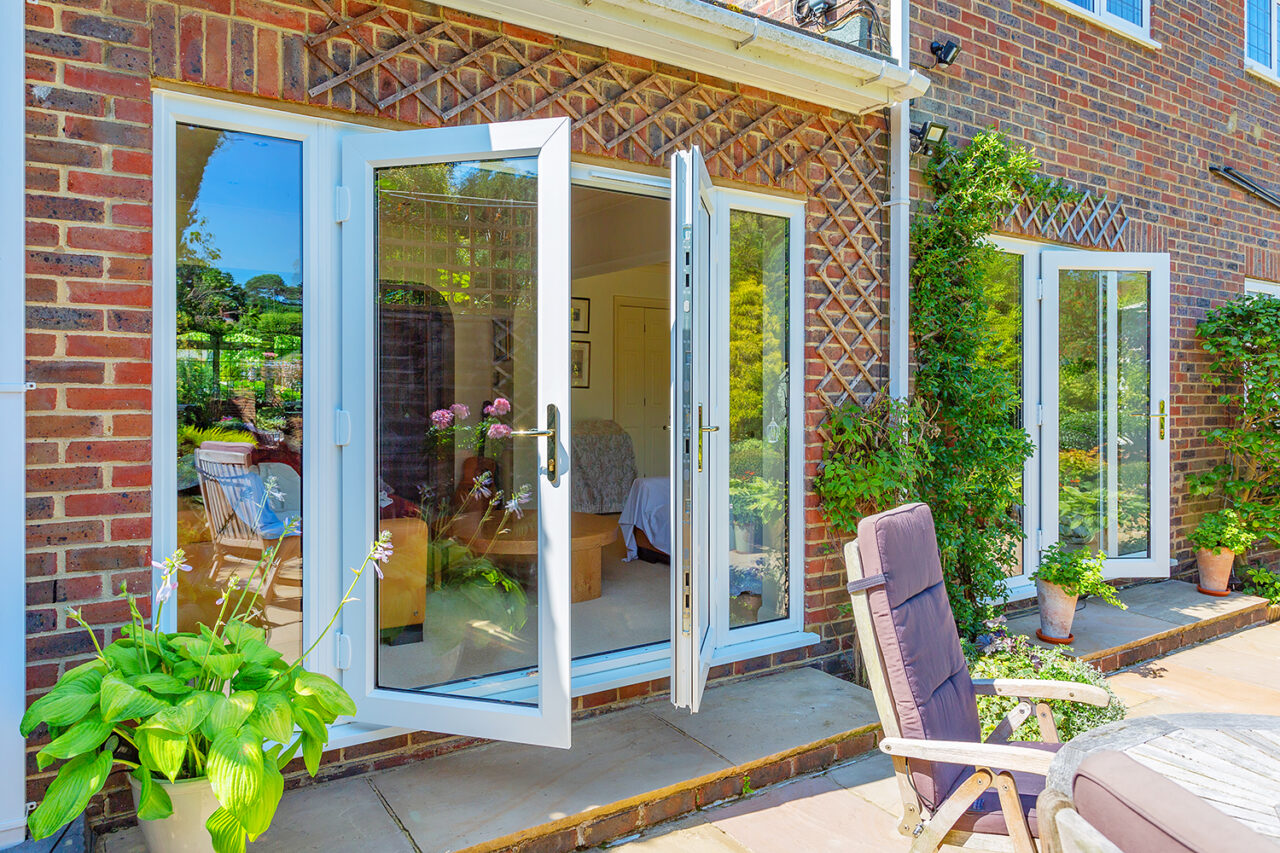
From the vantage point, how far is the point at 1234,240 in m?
5.64

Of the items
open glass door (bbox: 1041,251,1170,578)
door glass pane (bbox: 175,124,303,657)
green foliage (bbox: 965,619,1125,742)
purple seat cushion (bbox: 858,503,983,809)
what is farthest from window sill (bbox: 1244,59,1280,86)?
door glass pane (bbox: 175,124,303,657)

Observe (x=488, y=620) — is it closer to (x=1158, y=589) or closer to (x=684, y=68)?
(x=684, y=68)

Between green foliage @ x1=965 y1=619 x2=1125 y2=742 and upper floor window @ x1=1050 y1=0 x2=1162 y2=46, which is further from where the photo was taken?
upper floor window @ x1=1050 y1=0 x2=1162 y2=46

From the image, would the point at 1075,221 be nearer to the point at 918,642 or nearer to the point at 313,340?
the point at 918,642

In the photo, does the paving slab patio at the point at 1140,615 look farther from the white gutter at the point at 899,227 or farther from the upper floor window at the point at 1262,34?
the upper floor window at the point at 1262,34

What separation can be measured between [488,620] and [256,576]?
2.34ft

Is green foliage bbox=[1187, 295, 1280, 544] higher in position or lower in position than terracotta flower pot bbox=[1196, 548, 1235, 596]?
higher

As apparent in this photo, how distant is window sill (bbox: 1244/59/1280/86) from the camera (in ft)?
18.7

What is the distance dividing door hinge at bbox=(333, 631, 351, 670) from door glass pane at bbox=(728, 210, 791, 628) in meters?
1.63

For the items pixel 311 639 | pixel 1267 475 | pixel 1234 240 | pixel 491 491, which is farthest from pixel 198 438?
pixel 1234 240

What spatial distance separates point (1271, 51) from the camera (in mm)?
6004

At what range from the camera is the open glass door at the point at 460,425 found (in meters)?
2.37

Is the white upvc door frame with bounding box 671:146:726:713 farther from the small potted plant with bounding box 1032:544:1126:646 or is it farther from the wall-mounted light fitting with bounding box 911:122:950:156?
the small potted plant with bounding box 1032:544:1126:646

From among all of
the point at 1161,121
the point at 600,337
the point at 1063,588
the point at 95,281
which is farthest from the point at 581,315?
the point at 95,281
